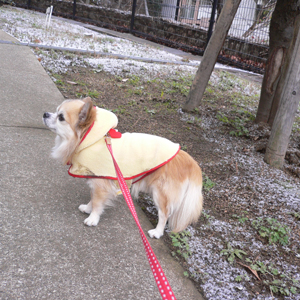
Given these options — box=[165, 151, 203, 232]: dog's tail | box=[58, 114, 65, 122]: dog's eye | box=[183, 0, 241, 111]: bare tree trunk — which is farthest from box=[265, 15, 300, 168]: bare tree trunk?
Answer: box=[58, 114, 65, 122]: dog's eye

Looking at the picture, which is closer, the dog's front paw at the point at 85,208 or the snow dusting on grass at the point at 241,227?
the snow dusting on grass at the point at 241,227

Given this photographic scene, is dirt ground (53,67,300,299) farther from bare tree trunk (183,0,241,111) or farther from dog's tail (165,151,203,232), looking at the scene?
bare tree trunk (183,0,241,111)

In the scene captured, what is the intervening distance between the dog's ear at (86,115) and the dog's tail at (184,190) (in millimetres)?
725

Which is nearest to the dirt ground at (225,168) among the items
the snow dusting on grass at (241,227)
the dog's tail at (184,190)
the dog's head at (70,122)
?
the snow dusting on grass at (241,227)

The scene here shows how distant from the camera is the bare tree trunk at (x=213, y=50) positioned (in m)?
4.71

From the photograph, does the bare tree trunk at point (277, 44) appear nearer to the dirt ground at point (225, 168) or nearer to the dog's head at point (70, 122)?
the dirt ground at point (225, 168)

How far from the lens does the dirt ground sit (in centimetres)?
237

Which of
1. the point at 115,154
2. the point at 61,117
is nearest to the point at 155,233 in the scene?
the point at 115,154

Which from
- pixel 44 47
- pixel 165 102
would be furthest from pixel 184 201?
pixel 44 47

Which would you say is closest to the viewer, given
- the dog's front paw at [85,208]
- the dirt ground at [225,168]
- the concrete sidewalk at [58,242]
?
the concrete sidewalk at [58,242]

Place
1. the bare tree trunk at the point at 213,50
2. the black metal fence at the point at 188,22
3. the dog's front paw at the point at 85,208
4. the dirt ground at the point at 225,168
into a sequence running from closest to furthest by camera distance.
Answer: the dirt ground at the point at 225,168 < the dog's front paw at the point at 85,208 < the bare tree trunk at the point at 213,50 < the black metal fence at the point at 188,22

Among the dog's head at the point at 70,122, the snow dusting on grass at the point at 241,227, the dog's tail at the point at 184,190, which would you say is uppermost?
the dog's head at the point at 70,122

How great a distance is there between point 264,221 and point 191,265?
101 cm

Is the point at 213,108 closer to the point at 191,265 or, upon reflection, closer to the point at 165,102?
the point at 165,102
